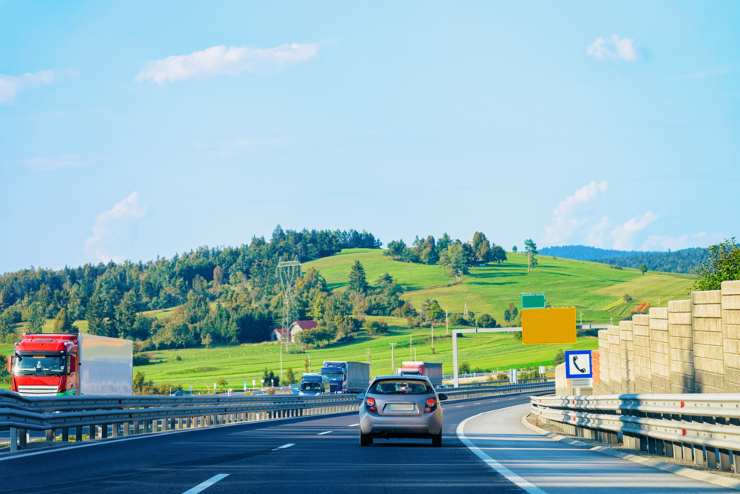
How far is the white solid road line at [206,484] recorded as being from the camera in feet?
38.8

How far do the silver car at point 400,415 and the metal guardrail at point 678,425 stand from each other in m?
3.40

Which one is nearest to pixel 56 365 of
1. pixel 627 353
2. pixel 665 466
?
pixel 627 353

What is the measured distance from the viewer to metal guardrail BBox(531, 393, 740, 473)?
1347 cm

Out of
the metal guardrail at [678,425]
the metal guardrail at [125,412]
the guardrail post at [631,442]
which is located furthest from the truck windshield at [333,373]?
the guardrail post at [631,442]

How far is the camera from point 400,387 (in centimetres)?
2206

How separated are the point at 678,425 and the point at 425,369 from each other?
8400cm

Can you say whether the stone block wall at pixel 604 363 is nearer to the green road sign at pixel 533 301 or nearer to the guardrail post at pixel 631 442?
the guardrail post at pixel 631 442

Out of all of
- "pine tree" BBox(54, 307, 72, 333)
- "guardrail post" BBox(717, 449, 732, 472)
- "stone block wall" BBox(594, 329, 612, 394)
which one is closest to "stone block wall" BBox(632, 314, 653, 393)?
"stone block wall" BBox(594, 329, 612, 394)

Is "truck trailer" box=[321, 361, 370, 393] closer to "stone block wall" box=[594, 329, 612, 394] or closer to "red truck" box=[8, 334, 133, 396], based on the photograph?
"red truck" box=[8, 334, 133, 396]

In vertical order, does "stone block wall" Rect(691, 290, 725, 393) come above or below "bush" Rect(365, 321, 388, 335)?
A: below

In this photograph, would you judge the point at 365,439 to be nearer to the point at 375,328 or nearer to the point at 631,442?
the point at 631,442

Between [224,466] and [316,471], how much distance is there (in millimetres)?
1558

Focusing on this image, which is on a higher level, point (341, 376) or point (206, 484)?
point (341, 376)

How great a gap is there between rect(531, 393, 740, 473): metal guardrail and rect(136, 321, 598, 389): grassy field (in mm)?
118657
